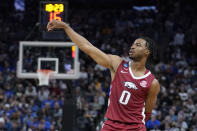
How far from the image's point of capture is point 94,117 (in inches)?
544

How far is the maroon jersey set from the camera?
443cm

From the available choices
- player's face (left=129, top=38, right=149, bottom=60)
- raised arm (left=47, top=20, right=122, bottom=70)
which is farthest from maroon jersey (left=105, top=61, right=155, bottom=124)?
raised arm (left=47, top=20, right=122, bottom=70)

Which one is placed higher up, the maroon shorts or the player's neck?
the player's neck

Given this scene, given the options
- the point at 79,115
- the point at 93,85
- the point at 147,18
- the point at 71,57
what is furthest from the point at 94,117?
the point at 147,18

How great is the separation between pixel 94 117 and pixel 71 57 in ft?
12.1

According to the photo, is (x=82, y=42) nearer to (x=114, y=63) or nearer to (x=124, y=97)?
(x=114, y=63)

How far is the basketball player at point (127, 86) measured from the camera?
440cm

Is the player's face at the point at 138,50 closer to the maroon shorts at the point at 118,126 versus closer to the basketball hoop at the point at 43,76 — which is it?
the maroon shorts at the point at 118,126

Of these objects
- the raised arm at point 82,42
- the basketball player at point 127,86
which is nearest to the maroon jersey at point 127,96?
the basketball player at point 127,86

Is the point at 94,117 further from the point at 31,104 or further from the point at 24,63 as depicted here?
the point at 24,63

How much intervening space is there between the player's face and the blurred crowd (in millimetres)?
7988

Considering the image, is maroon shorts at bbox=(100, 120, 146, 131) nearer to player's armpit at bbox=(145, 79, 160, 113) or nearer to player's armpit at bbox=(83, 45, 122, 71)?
player's armpit at bbox=(145, 79, 160, 113)

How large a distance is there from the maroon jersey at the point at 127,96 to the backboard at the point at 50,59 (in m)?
5.76

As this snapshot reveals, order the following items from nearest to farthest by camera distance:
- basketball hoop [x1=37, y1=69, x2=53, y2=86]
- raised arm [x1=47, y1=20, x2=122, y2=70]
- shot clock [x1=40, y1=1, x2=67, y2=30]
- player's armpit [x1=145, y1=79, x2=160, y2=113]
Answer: raised arm [x1=47, y1=20, x2=122, y2=70], player's armpit [x1=145, y1=79, x2=160, y2=113], shot clock [x1=40, y1=1, x2=67, y2=30], basketball hoop [x1=37, y1=69, x2=53, y2=86]
